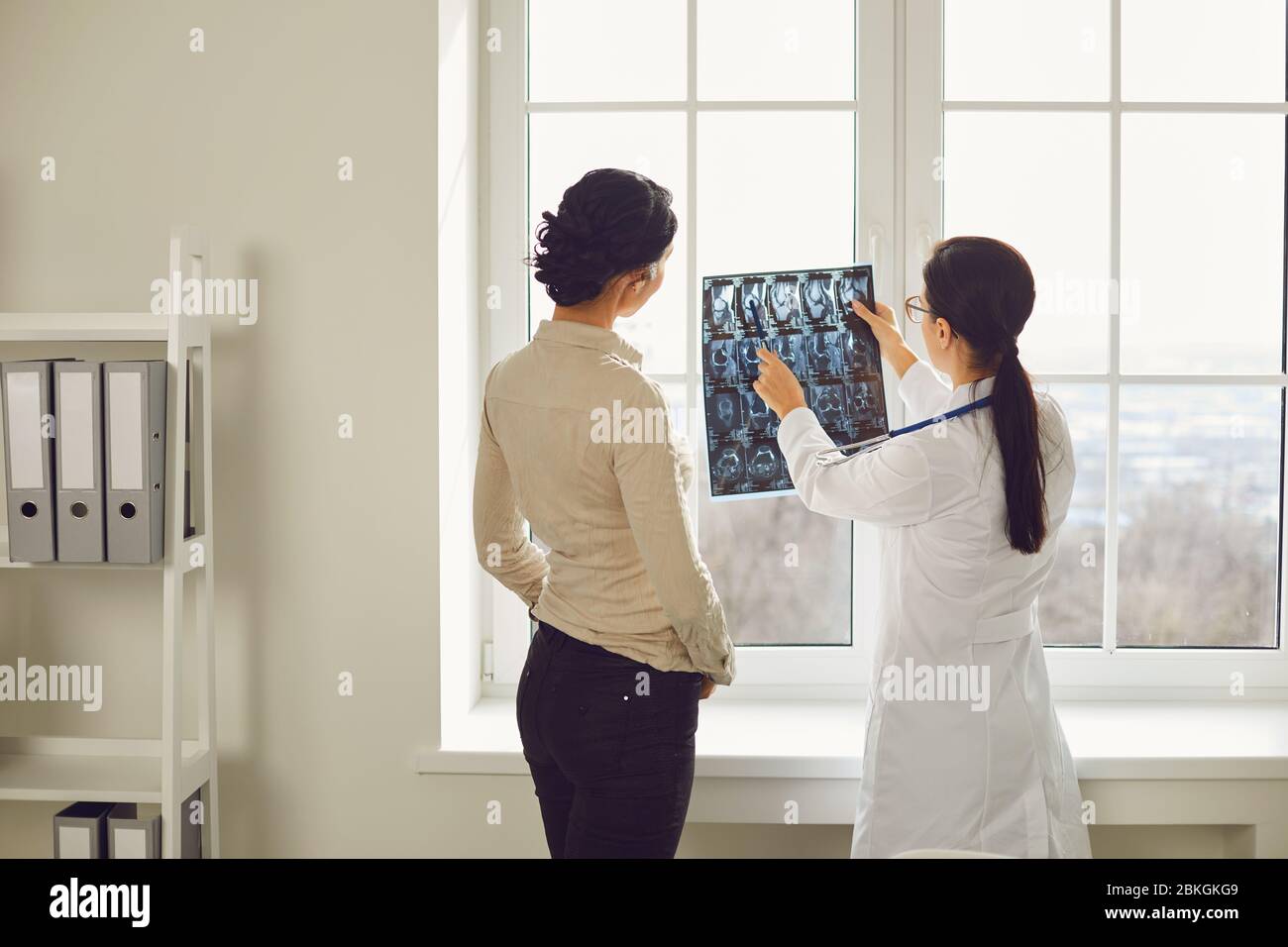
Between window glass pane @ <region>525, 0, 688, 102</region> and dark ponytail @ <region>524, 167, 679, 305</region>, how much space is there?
0.81 meters

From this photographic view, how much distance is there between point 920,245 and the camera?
2.13 meters

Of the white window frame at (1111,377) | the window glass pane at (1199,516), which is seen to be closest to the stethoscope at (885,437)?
the white window frame at (1111,377)

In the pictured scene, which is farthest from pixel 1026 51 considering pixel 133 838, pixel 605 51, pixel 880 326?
pixel 133 838

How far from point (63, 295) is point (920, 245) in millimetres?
1682

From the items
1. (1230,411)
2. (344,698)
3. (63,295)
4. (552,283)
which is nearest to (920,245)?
(1230,411)

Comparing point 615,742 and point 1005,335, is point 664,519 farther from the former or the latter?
point 1005,335

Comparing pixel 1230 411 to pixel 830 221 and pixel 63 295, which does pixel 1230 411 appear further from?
pixel 63 295

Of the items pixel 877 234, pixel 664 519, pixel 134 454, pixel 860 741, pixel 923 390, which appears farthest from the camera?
pixel 877 234

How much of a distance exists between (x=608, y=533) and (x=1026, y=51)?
1.45 metres

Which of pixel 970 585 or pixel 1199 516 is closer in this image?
pixel 970 585

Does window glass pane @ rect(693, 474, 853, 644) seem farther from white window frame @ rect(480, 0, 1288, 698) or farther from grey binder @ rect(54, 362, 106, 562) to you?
grey binder @ rect(54, 362, 106, 562)

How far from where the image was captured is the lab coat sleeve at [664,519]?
4.53 feet

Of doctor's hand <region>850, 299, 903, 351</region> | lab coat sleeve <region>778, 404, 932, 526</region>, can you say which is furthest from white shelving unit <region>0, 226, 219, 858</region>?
doctor's hand <region>850, 299, 903, 351</region>

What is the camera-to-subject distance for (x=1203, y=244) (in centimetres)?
216
